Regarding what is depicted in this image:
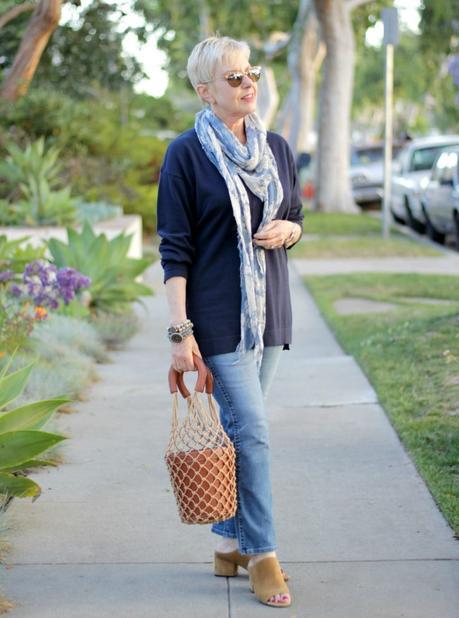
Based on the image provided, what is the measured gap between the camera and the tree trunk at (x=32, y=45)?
10445 millimetres

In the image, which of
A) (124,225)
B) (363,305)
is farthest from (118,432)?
(124,225)

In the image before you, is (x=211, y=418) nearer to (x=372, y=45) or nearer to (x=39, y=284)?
(x=39, y=284)

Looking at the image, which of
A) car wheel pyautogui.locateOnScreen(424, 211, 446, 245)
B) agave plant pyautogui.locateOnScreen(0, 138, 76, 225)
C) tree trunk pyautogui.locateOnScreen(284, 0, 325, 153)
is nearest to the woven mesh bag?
agave plant pyautogui.locateOnScreen(0, 138, 76, 225)

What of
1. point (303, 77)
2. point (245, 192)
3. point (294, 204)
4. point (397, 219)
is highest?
point (245, 192)

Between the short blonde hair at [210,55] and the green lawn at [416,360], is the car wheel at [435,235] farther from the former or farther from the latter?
the short blonde hair at [210,55]

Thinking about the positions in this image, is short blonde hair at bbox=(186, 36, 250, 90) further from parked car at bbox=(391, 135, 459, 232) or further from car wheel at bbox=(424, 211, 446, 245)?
parked car at bbox=(391, 135, 459, 232)

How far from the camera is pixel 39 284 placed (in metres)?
8.97

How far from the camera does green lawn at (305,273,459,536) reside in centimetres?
604

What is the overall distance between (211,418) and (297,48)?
31094mm

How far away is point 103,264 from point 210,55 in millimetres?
6491

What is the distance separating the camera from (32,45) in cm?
1159

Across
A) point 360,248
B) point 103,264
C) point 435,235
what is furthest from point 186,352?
point 435,235

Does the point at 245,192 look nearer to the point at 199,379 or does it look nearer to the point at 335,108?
the point at 199,379

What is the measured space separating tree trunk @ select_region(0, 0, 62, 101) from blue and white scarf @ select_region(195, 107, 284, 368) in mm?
6265
